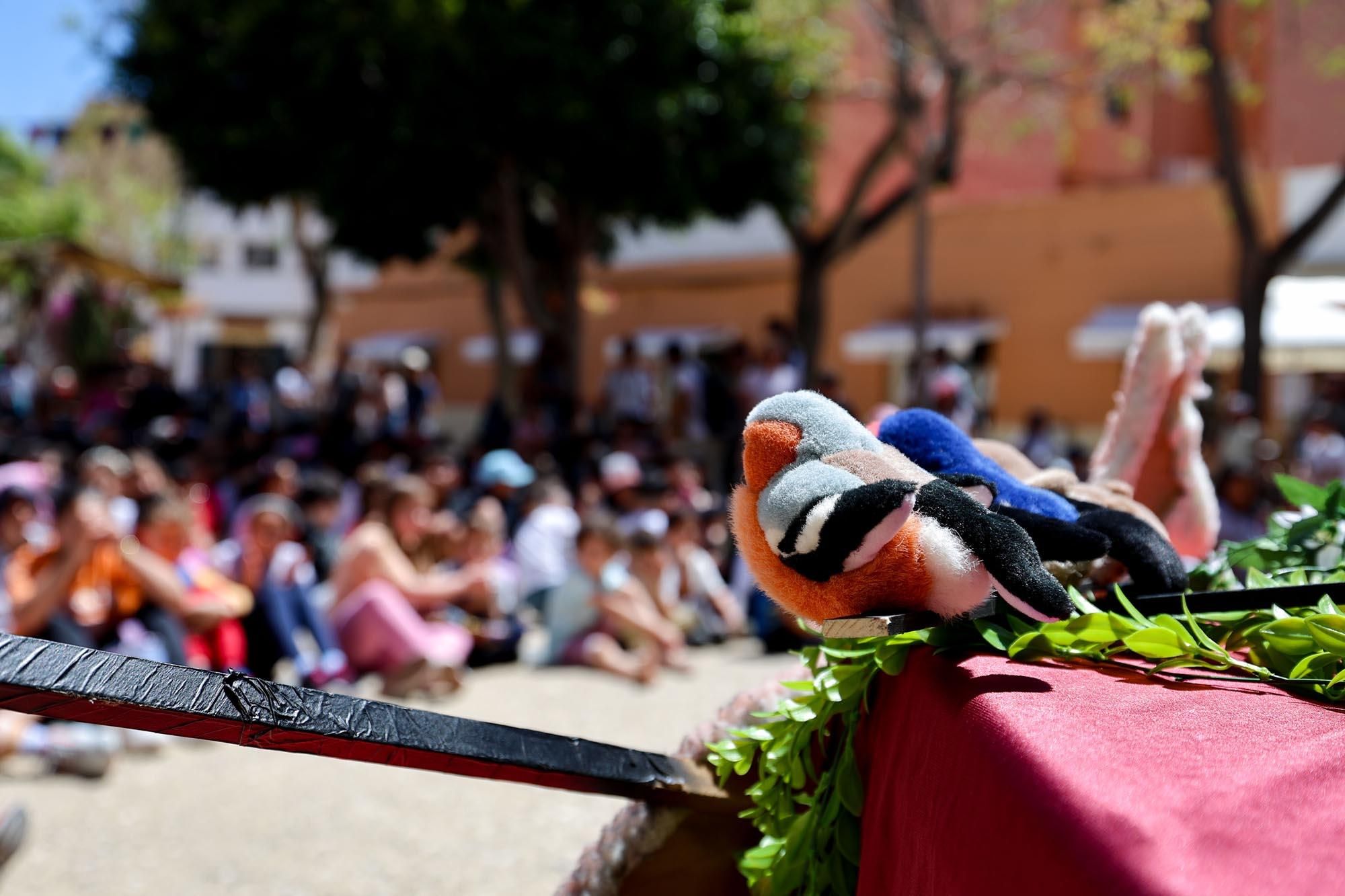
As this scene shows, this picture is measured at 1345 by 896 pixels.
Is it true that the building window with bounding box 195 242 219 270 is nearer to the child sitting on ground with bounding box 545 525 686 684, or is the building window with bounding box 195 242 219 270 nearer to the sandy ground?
the child sitting on ground with bounding box 545 525 686 684

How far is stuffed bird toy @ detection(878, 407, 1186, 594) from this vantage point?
160 centimetres

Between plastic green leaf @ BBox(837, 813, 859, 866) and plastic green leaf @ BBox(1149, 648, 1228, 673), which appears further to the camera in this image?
plastic green leaf @ BBox(837, 813, 859, 866)

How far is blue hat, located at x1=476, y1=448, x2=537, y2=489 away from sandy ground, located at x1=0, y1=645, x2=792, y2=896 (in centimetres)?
410

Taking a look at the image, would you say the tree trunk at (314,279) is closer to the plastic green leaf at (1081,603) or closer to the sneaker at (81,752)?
the sneaker at (81,752)

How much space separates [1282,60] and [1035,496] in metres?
13.6

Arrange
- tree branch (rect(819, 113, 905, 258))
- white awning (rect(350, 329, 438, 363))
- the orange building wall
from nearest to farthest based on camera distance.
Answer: tree branch (rect(819, 113, 905, 258)) < the orange building wall < white awning (rect(350, 329, 438, 363))

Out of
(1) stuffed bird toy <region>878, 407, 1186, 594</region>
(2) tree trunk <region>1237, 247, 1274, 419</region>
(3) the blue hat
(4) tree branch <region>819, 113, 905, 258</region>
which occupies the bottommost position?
(3) the blue hat

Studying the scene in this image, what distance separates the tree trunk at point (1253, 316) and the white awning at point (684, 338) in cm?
1003

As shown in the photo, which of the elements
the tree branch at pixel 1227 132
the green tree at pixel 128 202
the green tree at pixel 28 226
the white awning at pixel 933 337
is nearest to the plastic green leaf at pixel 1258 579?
the tree branch at pixel 1227 132

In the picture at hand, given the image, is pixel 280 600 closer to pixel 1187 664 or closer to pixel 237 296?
pixel 1187 664

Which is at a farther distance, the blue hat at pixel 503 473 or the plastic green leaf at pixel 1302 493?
the blue hat at pixel 503 473

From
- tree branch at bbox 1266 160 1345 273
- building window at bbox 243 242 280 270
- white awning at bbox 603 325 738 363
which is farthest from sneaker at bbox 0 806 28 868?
building window at bbox 243 242 280 270

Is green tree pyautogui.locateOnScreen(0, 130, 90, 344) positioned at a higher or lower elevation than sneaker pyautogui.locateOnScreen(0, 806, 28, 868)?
higher

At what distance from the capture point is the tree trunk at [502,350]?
48.4 feet
